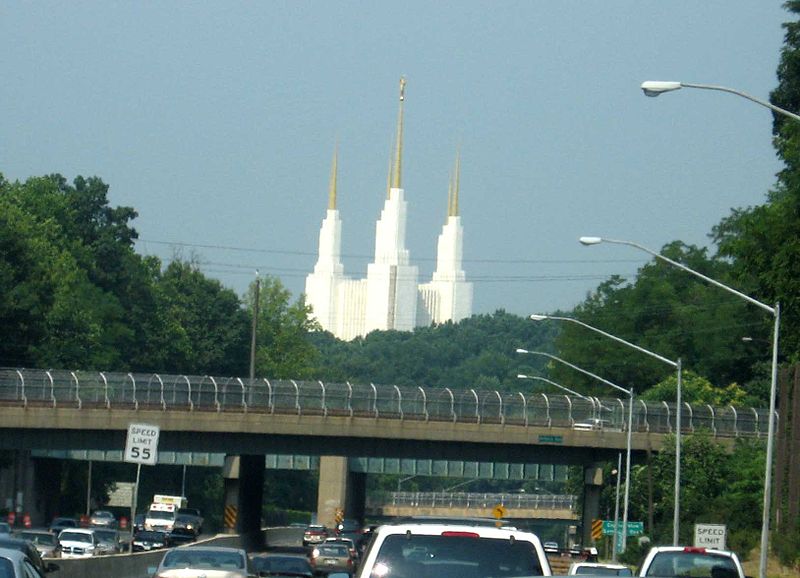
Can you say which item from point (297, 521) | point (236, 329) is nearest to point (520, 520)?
point (297, 521)

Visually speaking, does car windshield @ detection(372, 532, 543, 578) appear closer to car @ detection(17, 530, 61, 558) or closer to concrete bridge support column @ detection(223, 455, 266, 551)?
car @ detection(17, 530, 61, 558)

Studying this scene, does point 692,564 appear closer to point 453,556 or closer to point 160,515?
point 453,556

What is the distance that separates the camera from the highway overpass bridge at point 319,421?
61.8m

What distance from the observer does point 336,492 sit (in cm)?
9725

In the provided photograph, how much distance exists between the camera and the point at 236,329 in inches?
4678

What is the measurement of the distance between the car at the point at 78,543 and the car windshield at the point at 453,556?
120 feet

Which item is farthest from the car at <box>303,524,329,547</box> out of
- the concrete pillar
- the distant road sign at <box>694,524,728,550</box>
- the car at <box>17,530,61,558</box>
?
the distant road sign at <box>694,524,728,550</box>

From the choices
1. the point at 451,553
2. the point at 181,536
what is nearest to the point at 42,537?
the point at 181,536

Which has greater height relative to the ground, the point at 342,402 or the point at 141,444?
the point at 342,402

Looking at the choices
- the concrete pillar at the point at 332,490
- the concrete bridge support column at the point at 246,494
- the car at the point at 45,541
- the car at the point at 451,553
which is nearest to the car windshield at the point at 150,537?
the car at the point at 45,541

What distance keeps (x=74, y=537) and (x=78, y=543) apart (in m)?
0.41

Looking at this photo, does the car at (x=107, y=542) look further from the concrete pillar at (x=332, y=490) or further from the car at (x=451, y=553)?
the concrete pillar at (x=332, y=490)

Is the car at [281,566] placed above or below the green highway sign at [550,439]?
below

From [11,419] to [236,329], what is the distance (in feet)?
191
